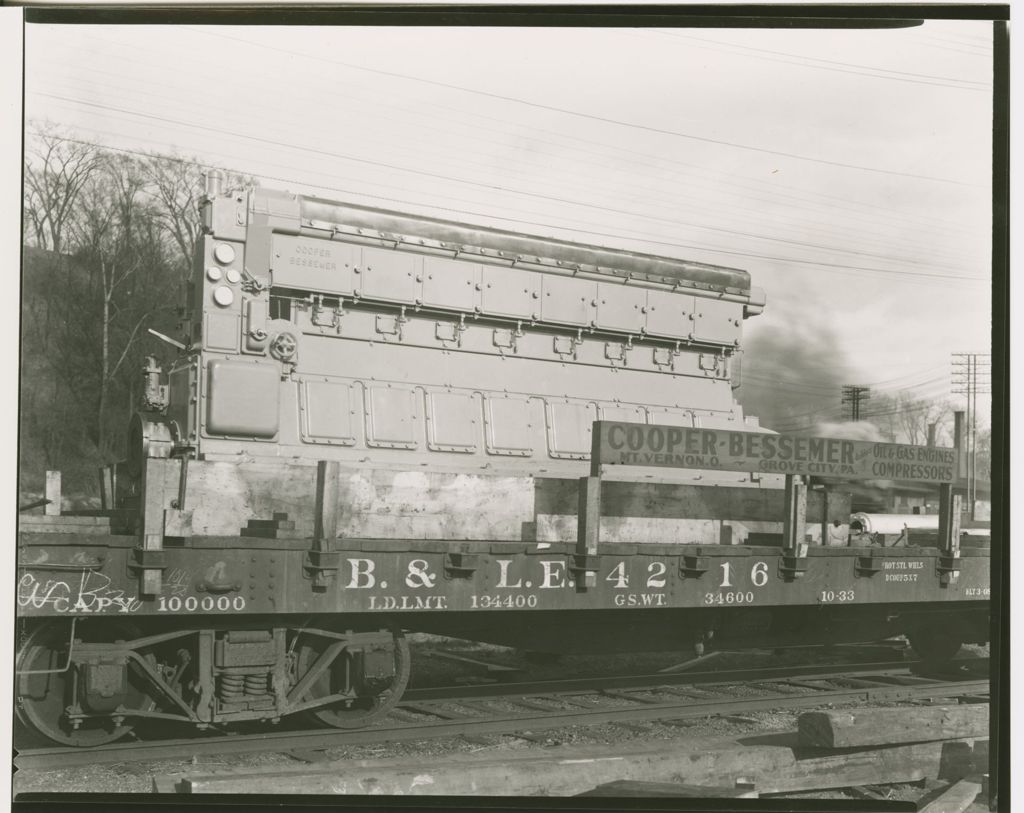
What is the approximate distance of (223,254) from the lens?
7480mm

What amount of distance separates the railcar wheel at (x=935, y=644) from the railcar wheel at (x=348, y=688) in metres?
5.14

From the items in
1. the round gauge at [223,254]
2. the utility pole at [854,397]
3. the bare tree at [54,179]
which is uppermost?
the bare tree at [54,179]

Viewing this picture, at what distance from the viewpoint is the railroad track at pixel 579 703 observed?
6234 millimetres

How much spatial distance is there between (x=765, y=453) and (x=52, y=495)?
194 inches

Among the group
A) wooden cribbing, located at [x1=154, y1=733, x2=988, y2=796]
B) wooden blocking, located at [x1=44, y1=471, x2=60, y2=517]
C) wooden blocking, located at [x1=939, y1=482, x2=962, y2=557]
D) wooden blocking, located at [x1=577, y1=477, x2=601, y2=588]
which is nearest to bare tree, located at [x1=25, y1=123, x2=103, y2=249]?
wooden blocking, located at [x1=44, y1=471, x2=60, y2=517]

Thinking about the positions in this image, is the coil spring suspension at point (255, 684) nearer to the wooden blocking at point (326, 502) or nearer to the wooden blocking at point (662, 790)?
the wooden blocking at point (326, 502)

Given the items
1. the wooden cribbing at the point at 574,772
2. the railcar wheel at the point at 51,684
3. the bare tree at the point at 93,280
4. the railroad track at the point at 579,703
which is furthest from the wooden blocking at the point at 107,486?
the wooden cribbing at the point at 574,772

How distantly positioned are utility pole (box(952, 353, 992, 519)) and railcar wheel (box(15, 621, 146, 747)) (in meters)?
5.59

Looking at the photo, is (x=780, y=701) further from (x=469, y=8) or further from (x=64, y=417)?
(x=64, y=417)

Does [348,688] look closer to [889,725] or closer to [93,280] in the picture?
[889,725]

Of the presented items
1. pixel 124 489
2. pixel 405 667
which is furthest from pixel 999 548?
pixel 124 489

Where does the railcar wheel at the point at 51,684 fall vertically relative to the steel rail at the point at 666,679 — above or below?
above

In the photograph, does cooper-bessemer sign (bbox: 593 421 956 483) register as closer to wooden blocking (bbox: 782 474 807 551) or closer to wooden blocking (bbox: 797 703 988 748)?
wooden blocking (bbox: 782 474 807 551)

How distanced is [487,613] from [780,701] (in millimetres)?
2471
